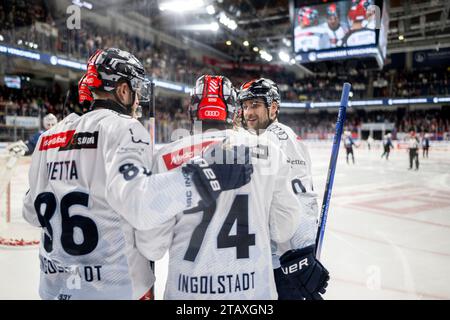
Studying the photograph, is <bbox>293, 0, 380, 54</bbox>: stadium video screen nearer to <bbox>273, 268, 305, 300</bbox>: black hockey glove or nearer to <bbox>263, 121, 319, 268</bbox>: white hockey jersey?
<bbox>263, 121, 319, 268</bbox>: white hockey jersey

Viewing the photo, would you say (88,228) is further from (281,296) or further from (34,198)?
(281,296)

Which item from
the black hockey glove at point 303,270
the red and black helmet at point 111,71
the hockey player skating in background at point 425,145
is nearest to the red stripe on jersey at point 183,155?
the red and black helmet at point 111,71

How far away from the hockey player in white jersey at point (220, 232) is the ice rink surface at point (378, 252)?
161cm

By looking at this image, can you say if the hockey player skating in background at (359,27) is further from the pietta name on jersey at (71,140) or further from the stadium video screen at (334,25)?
the pietta name on jersey at (71,140)

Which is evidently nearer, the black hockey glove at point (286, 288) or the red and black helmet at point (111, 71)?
the red and black helmet at point (111, 71)

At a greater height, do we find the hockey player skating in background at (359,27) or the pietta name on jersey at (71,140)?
the hockey player skating in background at (359,27)

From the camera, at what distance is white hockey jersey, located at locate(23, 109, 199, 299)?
1.30 metres

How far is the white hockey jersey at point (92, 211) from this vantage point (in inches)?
51.0

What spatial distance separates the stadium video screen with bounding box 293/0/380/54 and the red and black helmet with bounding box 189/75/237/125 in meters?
10.5

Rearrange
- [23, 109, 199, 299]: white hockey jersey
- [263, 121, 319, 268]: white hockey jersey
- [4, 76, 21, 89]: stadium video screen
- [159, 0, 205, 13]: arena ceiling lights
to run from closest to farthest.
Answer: [23, 109, 199, 299]: white hockey jersey, [263, 121, 319, 268]: white hockey jersey, [159, 0, 205, 13]: arena ceiling lights, [4, 76, 21, 89]: stadium video screen

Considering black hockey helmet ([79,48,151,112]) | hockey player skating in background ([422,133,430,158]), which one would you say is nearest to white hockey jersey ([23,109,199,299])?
black hockey helmet ([79,48,151,112])

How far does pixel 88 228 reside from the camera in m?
1.33
